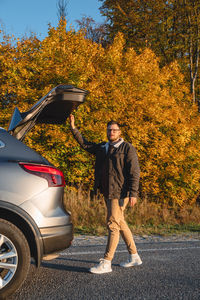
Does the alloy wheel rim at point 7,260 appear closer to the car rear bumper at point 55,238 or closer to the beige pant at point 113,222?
the car rear bumper at point 55,238

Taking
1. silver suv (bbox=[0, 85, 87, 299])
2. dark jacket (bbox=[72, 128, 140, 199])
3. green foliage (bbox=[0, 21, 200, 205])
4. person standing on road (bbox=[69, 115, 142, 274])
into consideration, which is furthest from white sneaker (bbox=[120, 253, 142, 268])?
green foliage (bbox=[0, 21, 200, 205])

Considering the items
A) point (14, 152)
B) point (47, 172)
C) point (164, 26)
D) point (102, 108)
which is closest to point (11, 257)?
point (47, 172)

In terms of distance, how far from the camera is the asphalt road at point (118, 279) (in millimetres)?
3344

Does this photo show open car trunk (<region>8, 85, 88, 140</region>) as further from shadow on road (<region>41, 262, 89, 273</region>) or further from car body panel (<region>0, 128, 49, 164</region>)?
shadow on road (<region>41, 262, 89, 273</region>)

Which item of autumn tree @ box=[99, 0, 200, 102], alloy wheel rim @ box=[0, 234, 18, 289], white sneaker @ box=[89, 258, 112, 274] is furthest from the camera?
autumn tree @ box=[99, 0, 200, 102]

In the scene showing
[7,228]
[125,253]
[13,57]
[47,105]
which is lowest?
[125,253]

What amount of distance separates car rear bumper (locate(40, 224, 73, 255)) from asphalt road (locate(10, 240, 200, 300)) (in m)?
0.42

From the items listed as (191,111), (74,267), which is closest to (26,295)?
(74,267)

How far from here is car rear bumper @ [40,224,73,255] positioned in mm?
3336

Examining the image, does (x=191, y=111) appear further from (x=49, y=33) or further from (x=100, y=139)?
(x=49, y=33)

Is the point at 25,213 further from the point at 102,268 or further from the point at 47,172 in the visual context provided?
the point at 102,268

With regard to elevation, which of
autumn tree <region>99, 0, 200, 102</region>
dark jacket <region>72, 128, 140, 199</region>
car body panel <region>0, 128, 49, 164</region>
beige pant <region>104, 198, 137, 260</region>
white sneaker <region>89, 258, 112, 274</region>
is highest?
autumn tree <region>99, 0, 200, 102</region>

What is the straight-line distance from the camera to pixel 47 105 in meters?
4.09

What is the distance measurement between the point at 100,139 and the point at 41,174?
789cm
